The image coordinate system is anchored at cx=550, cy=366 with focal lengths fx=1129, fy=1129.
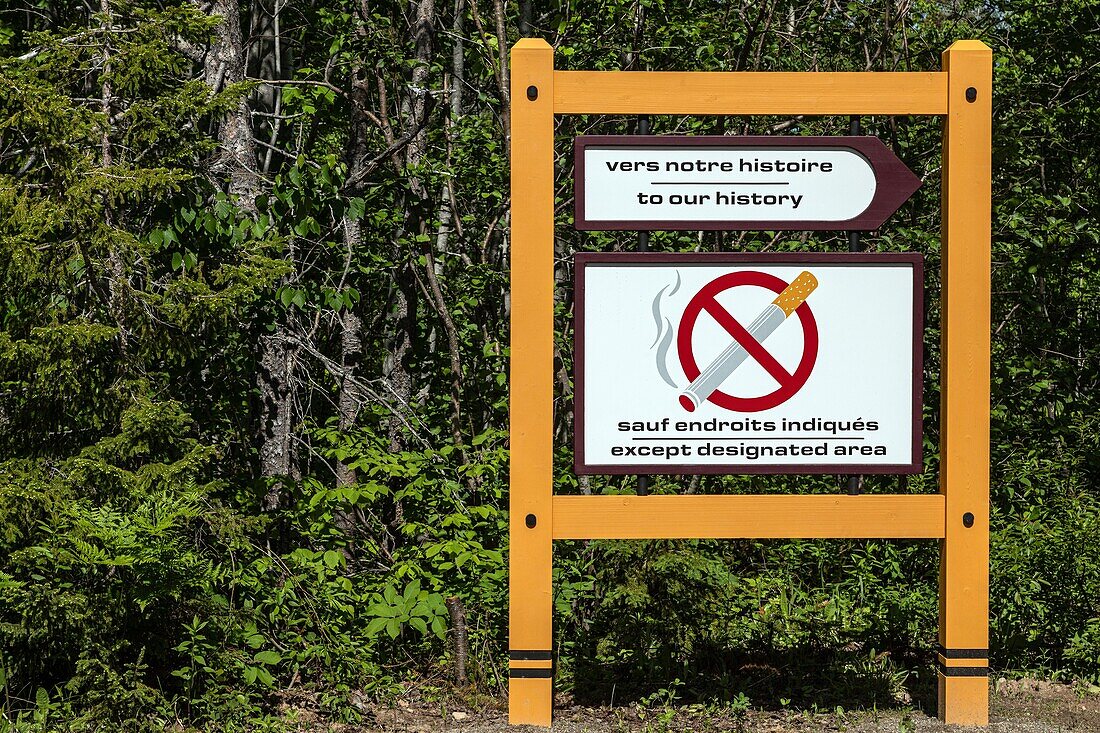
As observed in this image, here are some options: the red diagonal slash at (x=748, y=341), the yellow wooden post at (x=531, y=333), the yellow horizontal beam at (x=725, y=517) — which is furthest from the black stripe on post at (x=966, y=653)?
the yellow wooden post at (x=531, y=333)

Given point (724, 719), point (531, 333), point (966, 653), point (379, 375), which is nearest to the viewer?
point (531, 333)

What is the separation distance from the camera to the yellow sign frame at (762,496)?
5207mm

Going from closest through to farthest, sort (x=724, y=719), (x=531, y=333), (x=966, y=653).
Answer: (x=531, y=333)
(x=966, y=653)
(x=724, y=719)

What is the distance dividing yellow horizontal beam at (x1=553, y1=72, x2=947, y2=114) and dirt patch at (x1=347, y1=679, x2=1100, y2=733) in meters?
2.91

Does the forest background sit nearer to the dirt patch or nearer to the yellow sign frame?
the dirt patch

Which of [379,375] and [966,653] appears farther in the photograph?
[379,375]

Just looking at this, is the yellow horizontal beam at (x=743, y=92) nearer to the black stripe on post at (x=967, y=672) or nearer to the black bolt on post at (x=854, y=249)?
the black bolt on post at (x=854, y=249)

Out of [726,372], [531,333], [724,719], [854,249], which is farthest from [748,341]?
[724,719]

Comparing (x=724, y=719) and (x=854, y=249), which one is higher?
(x=854, y=249)

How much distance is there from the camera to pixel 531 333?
17.2 feet

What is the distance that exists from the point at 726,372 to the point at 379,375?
386 cm

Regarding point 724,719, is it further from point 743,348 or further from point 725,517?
point 743,348

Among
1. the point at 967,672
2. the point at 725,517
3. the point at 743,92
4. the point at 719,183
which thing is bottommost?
the point at 967,672

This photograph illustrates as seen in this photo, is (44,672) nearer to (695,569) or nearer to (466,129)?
(695,569)
